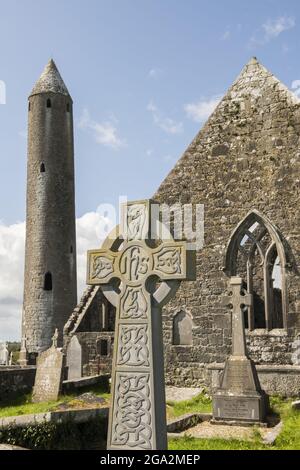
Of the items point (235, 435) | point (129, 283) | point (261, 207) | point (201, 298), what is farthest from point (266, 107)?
point (129, 283)

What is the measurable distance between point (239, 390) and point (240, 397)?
0.53ft

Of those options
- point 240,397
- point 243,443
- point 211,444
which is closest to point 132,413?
point 211,444

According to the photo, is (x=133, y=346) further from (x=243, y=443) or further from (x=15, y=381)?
(x=15, y=381)

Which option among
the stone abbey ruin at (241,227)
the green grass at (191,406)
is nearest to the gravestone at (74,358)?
the stone abbey ruin at (241,227)

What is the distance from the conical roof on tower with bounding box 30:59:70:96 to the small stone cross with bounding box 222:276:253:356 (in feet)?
75.6

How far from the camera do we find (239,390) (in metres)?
9.30

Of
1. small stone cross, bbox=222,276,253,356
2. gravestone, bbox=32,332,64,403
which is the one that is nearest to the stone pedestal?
small stone cross, bbox=222,276,253,356

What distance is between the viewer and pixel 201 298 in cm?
1263

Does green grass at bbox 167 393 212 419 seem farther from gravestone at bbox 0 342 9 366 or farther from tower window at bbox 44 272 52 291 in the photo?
tower window at bbox 44 272 52 291

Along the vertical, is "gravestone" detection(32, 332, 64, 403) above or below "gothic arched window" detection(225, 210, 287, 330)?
below

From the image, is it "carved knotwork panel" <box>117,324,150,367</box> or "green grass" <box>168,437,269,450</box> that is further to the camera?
"green grass" <box>168,437,269,450</box>

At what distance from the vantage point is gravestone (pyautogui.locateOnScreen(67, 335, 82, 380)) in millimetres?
15984
